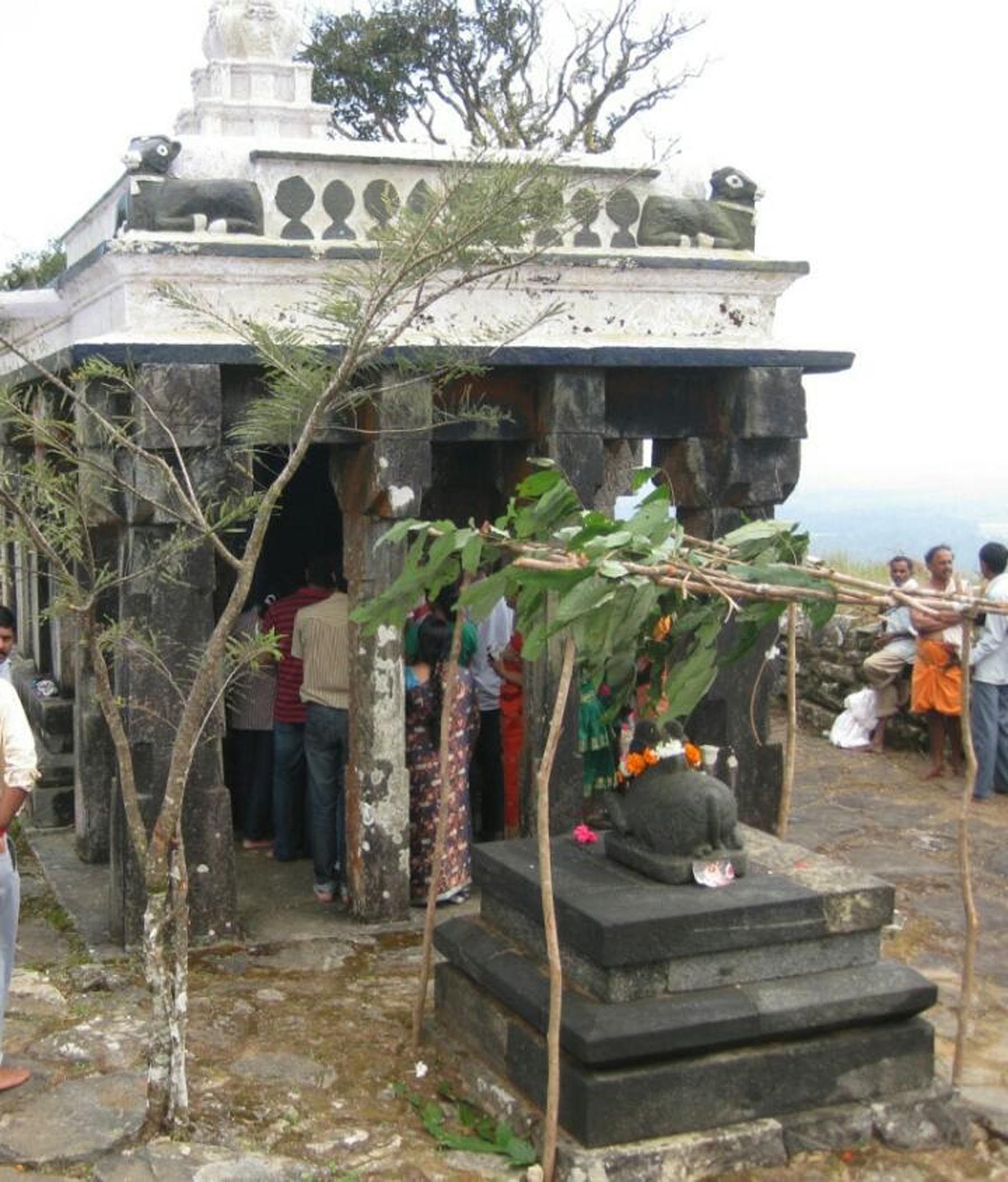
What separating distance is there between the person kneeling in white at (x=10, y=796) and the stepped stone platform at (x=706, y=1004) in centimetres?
171

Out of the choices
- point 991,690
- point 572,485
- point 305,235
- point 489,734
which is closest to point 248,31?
point 305,235

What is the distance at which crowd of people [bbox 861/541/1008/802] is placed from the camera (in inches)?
418

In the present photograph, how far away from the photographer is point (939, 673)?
11.2 meters

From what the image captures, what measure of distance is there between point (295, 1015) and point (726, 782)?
267cm

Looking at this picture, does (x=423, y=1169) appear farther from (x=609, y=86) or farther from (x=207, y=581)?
(x=609, y=86)

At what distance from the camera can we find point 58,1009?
6578 mm

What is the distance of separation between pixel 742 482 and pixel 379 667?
2.07 m

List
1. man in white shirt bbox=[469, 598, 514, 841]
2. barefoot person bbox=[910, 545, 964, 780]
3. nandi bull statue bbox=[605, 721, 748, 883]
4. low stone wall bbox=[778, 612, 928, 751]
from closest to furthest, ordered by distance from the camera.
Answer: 1. nandi bull statue bbox=[605, 721, 748, 883]
2. man in white shirt bbox=[469, 598, 514, 841]
3. barefoot person bbox=[910, 545, 964, 780]
4. low stone wall bbox=[778, 612, 928, 751]

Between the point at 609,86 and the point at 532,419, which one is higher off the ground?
the point at 609,86

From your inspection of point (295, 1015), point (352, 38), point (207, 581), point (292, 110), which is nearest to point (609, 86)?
point (352, 38)

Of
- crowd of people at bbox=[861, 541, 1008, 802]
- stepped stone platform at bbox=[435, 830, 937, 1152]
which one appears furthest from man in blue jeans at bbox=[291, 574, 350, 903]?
crowd of people at bbox=[861, 541, 1008, 802]

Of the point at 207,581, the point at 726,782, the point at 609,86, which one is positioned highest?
the point at 609,86

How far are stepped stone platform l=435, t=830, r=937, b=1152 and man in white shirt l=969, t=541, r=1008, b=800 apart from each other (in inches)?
199

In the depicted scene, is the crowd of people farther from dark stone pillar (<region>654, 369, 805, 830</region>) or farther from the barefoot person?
dark stone pillar (<region>654, 369, 805, 830</region>)
